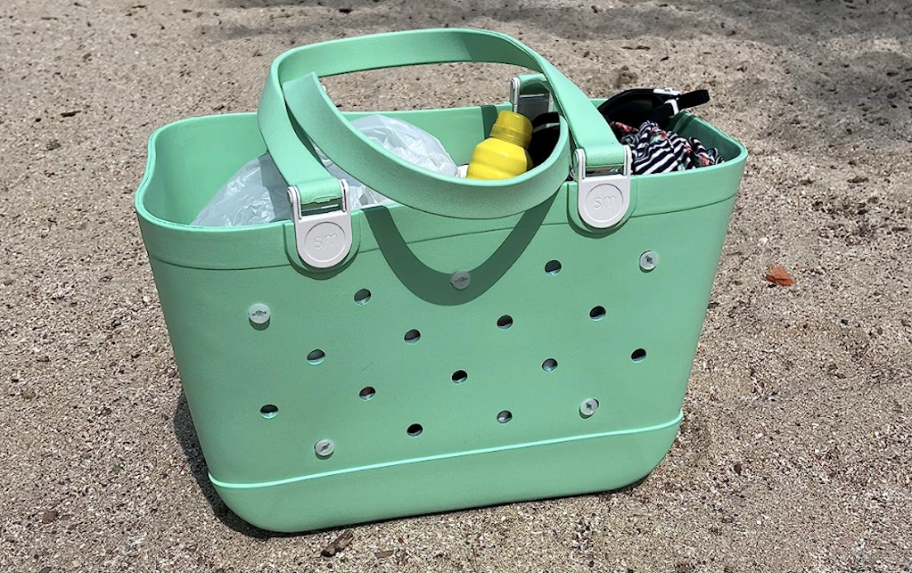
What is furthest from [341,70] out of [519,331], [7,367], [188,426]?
[7,367]

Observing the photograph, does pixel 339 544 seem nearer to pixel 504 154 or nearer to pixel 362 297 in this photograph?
pixel 362 297

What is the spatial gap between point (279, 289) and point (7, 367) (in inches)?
27.7

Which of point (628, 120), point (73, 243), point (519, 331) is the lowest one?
point (73, 243)

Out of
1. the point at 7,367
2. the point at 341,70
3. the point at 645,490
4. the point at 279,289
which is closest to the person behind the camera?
the point at 279,289

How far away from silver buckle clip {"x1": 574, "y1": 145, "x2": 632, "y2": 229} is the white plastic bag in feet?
0.58

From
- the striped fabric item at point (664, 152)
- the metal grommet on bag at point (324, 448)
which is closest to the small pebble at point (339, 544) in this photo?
the metal grommet on bag at point (324, 448)

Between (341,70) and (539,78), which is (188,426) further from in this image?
(539,78)

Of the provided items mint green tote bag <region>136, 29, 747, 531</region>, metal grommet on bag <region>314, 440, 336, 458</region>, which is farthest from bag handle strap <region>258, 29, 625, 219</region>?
metal grommet on bag <region>314, 440, 336, 458</region>

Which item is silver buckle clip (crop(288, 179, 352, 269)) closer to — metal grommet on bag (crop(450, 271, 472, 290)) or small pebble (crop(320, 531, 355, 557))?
metal grommet on bag (crop(450, 271, 472, 290))

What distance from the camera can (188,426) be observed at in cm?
113

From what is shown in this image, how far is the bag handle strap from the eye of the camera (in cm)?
70

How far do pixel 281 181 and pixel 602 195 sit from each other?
1.14ft

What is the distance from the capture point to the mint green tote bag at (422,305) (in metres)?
0.73

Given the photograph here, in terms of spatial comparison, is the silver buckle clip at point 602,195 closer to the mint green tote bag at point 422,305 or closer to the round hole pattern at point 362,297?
the mint green tote bag at point 422,305
